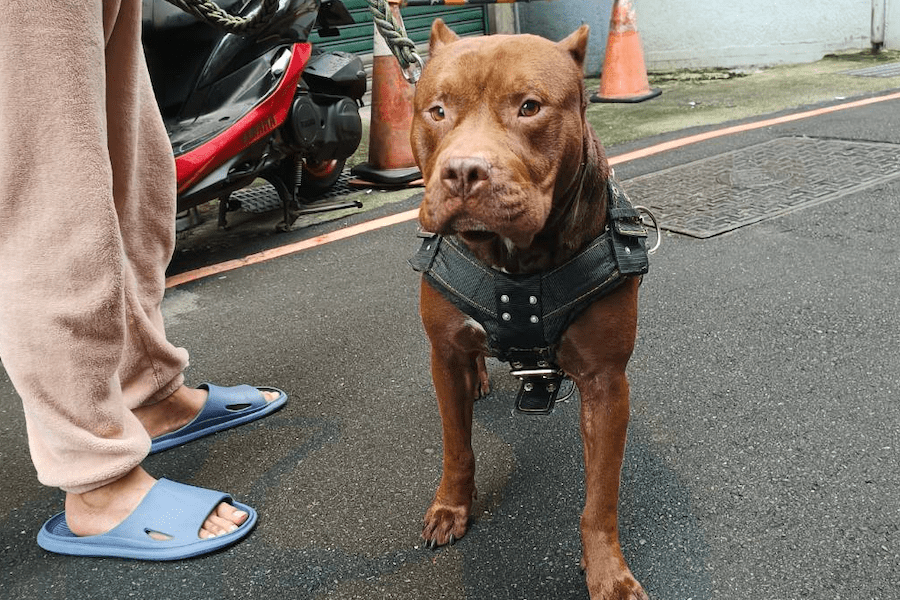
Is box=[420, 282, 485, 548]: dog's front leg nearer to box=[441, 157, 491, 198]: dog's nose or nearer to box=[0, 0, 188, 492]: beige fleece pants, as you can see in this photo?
box=[441, 157, 491, 198]: dog's nose

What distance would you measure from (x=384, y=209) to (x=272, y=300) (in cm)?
139

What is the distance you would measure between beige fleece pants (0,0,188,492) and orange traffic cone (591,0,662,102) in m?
6.09

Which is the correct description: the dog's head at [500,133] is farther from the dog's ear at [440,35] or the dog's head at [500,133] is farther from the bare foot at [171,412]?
the bare foot at [171,412]

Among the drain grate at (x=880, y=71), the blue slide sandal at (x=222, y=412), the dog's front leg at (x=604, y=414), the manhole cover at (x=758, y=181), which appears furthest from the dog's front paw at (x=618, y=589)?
the drain grate at (x=880, y=71)

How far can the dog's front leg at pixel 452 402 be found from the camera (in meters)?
1.88

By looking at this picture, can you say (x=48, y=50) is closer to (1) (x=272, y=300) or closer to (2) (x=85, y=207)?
(2) (x=85, y=207)

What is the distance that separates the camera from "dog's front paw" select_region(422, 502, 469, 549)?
6.68 feet

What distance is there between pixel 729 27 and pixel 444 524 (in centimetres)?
865

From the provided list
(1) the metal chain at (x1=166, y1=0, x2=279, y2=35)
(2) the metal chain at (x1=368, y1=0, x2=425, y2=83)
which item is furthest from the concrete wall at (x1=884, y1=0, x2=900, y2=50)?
(2) the metal chain at (x1=368, y1=0, x2=425, y2=83)

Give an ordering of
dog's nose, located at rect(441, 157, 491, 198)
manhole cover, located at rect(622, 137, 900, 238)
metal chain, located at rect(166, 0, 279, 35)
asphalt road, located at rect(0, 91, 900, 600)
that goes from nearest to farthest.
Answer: dog's nose, located at rect(441, 157, 491, 198)
asphalt road, located at rect(0, 91, 900, 600)
metal chain, located at rect(166, 0, 279, 35)
manhole cover, located at rect(622, 137, 900, 238)

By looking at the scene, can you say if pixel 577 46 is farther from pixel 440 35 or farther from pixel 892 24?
pixel 892 24

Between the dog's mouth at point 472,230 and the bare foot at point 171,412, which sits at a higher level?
the dog's mouth at point 472,230

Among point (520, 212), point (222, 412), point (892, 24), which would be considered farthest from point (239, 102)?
point (892, 24)

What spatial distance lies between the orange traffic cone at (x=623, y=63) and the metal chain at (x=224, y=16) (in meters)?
5.41
